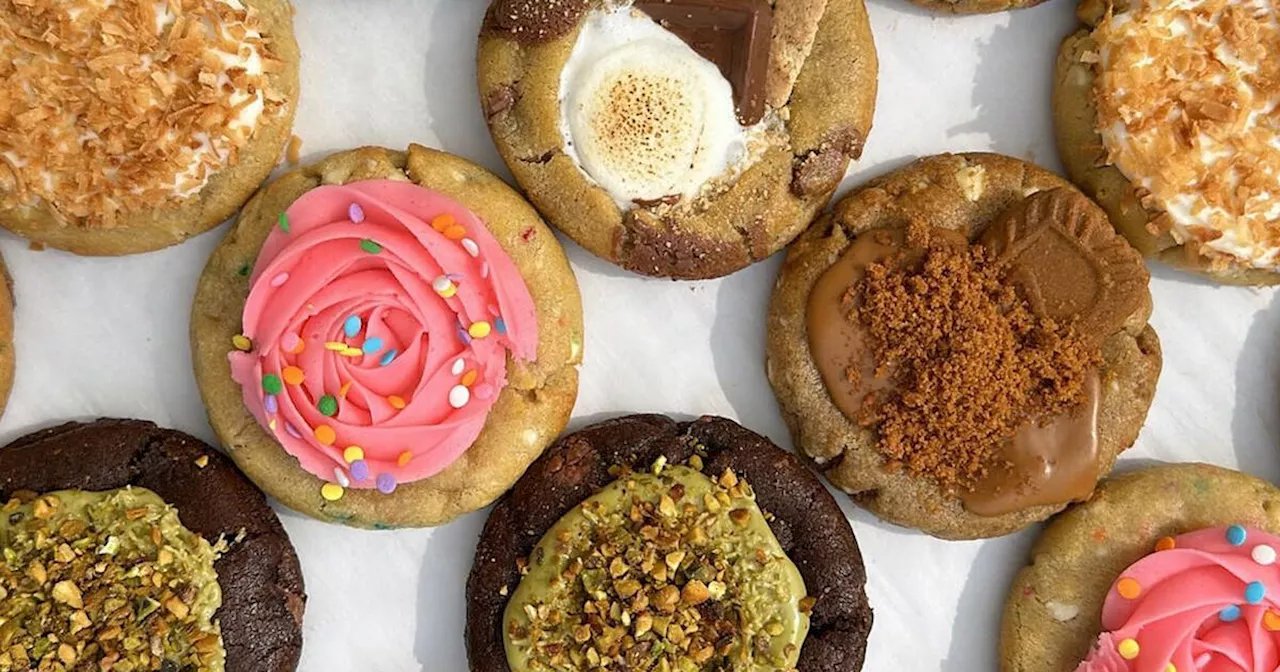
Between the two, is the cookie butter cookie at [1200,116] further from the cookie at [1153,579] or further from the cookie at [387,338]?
the cookie at [387,338]

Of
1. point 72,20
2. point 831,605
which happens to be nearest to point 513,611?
point 831,605

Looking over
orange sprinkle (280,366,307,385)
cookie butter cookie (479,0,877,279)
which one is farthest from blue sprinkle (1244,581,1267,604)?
orange sprinkle (280,366,307,385)

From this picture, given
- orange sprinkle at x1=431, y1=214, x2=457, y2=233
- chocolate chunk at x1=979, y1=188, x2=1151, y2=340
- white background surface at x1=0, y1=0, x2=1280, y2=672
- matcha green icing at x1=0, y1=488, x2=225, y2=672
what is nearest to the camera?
matcha green icing at x1=0, y1=488, x2=225, y2=672

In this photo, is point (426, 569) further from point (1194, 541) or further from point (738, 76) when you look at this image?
point (1194, 541)

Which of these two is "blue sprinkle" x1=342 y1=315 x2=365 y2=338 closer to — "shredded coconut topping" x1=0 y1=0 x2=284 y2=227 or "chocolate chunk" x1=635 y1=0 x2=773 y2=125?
"shredded coconut topping" x1=0 y1=0 x2=284 y2=227

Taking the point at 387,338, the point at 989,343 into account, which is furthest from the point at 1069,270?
the point at 387,338
